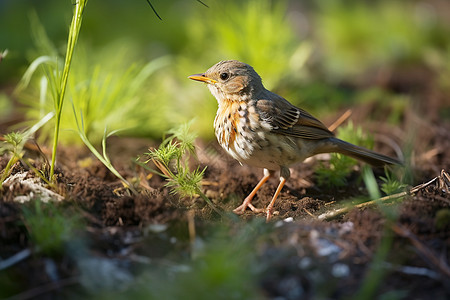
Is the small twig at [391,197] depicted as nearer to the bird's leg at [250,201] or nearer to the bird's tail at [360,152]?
the bird's leg at [250,201]

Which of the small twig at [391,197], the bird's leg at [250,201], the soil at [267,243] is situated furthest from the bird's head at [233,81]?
the small twig at [391,197]

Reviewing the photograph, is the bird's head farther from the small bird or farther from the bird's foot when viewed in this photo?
the bird's foot

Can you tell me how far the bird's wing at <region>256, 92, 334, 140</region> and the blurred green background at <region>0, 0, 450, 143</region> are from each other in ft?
4.02

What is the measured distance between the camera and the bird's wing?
167 inches

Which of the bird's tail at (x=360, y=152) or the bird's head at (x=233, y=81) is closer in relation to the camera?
the bird's head at (x=233, y=81)

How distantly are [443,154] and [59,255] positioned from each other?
410 centimetres

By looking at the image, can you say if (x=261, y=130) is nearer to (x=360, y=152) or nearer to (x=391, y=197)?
(x=360, y=152)

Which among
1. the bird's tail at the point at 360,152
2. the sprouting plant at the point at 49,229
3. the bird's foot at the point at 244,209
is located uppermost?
the sprouting plant at the point at 49,229

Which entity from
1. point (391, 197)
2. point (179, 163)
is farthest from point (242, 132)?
point (391, 197)

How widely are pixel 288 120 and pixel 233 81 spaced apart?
572 millimetres

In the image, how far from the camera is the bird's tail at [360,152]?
450 cm

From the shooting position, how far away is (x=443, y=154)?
5.30 metres

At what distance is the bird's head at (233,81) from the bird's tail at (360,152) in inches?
33.0

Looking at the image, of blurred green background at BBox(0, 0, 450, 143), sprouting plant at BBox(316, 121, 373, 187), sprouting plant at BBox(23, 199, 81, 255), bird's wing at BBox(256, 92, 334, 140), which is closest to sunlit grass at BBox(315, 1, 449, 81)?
blurred green background at BBox(0, 0, 450, 143)
